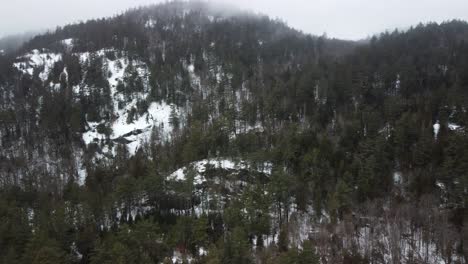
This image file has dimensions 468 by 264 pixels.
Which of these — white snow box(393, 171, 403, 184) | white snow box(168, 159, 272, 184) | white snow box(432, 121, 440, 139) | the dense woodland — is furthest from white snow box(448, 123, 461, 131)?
white snow box(168, 159, 272, 184)

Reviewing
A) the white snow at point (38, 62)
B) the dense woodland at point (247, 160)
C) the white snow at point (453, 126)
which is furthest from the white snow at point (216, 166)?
the white snow at point (38, 62)

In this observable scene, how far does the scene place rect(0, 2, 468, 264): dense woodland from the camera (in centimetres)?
5262

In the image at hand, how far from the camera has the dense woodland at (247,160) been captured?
5262 cm

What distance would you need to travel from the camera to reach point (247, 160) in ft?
252

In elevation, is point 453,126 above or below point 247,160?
above

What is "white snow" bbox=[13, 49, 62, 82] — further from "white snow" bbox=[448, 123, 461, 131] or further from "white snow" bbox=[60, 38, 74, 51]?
"white snow" bbox=[448, 123, 461, 131]

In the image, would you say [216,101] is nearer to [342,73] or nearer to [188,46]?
[342,73]

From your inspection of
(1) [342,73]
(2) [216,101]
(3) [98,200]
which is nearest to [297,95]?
(1) [342,73]

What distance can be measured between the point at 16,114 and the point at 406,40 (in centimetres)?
15641

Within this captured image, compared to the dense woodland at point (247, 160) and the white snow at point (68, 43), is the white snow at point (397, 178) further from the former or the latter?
the white snow at point (68, 43)

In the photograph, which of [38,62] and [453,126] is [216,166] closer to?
[453,126]

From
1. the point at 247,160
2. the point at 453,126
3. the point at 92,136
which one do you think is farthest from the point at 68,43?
the point at 453,126

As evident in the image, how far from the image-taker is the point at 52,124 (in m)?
108

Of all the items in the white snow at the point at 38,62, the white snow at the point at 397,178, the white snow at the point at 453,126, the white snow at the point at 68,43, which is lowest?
the white snow at the point at 397,178
